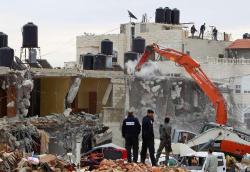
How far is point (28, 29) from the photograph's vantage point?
116 ft

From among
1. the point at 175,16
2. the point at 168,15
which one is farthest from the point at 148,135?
the point at 175,16

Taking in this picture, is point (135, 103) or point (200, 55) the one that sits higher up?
point (200, 55)

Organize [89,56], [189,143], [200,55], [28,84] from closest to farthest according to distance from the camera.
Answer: [189,143]
[28,84]
[89,56]
[200,55]

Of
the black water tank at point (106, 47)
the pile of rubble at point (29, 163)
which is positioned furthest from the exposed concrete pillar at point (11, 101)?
the pile of rubble at point (29, 163)

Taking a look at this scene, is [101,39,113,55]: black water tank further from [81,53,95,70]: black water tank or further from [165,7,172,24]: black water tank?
[165,7,172,24]: black water tank

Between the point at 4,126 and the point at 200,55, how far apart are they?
2215cm

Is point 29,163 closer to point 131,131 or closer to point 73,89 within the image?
point 131,131

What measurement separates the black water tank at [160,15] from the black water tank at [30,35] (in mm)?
15491

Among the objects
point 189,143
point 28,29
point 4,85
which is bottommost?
point 189,143

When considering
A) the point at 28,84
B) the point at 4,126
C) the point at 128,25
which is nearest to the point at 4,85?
the point at 28,84

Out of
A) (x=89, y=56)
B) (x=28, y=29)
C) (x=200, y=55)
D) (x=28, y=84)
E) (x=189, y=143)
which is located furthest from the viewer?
(x=200, y=55)

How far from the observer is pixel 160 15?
49.2m

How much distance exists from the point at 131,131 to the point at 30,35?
1931 cm

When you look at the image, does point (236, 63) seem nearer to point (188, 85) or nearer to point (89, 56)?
point (188, 85)
